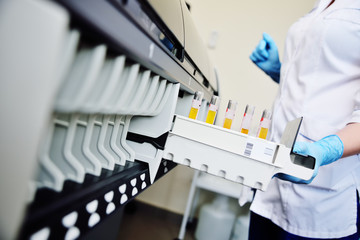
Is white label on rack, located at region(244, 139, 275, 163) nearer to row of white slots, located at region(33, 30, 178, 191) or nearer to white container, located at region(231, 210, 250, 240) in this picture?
row of white slots, located at region(33, 30, 178, 191)

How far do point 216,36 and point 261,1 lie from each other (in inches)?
19.3

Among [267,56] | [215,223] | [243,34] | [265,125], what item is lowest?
[215,223]

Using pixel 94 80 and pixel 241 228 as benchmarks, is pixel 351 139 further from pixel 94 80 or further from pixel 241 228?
pixel 241 228

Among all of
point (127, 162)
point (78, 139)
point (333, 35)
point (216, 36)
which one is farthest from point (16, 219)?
Result: point (216, 36)

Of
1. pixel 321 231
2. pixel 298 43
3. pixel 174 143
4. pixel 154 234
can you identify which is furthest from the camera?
pixel 154 234

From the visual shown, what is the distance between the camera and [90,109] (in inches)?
16.2

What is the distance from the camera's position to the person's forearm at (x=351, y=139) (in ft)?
2.62

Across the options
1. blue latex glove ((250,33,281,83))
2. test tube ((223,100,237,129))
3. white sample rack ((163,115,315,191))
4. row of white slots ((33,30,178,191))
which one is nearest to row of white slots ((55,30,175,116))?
row of white slots ((33,30,178,191))

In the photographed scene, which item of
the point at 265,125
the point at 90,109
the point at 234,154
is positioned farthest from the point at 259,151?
the point at 90,109

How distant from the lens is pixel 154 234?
80.0 inches

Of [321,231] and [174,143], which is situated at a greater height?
[174,143]

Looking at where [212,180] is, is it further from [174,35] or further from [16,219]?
[16,219]

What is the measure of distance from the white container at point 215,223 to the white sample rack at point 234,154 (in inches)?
58.0

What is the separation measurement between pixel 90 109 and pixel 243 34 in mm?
2087
